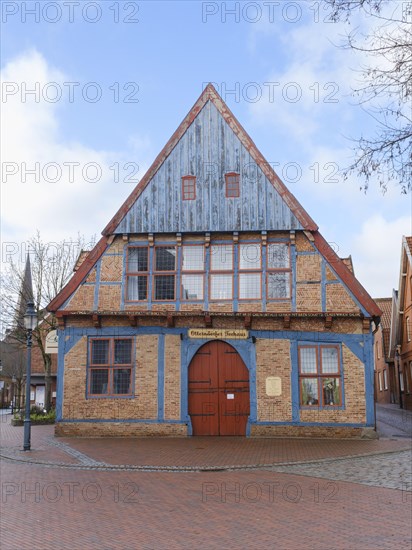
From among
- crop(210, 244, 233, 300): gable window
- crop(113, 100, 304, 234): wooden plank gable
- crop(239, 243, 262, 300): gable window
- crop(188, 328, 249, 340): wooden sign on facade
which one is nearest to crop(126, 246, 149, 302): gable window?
crop(113, 100, 304, 234): wooden plank gable

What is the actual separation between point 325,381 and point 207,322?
430 centimetres

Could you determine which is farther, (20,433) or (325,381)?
(20,433)

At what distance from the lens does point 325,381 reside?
20.5m

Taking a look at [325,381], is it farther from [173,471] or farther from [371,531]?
[371,531]

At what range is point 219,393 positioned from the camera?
68.8ft

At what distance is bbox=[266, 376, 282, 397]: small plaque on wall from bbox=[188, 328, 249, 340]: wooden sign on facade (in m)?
1.64

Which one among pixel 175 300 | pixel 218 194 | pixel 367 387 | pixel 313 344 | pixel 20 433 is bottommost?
pixel 20 433

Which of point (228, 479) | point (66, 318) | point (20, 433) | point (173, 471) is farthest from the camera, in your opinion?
point (20, 433)

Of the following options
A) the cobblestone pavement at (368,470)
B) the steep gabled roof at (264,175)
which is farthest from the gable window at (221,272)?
the cobblestone pavement at (368,470)

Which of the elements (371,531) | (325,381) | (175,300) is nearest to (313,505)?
(371,531)

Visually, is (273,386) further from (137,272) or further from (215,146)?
(215,146)

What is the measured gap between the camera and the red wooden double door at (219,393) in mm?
20875

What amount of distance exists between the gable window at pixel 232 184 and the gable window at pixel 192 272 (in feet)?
6.89

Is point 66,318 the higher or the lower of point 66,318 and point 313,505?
the higher
